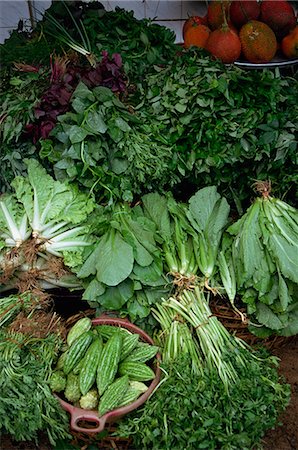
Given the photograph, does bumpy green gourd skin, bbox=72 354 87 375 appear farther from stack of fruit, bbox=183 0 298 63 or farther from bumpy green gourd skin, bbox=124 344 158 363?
stack of fruit, bbox=183 0 298 63

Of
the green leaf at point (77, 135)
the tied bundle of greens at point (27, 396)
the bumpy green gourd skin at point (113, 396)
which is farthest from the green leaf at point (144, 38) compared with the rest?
the bumpy green gourd skin at point (113, 396)

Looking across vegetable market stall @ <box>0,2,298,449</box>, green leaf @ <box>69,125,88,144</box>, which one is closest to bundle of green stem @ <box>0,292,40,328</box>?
vegetable market stall @ <box>0,2,298,449</box>

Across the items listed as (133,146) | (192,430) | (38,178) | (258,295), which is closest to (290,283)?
(258,295)

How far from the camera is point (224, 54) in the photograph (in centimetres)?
374

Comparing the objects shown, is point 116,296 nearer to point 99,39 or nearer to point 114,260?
point 114,260

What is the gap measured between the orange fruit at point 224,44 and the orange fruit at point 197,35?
0.11m

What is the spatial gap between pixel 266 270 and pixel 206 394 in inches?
30.2

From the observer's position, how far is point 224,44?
3.72 m

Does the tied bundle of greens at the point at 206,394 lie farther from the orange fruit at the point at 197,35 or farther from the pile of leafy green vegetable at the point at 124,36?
the orange fruit at the point at 197,35

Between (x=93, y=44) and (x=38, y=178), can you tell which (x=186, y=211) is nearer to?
(x=38, y=178)

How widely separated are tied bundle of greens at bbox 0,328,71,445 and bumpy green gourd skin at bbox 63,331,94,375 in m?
0.08

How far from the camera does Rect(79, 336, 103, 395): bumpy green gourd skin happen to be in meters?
2.47

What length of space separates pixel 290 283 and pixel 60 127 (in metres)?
1.58

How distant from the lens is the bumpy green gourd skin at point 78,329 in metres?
2.71
